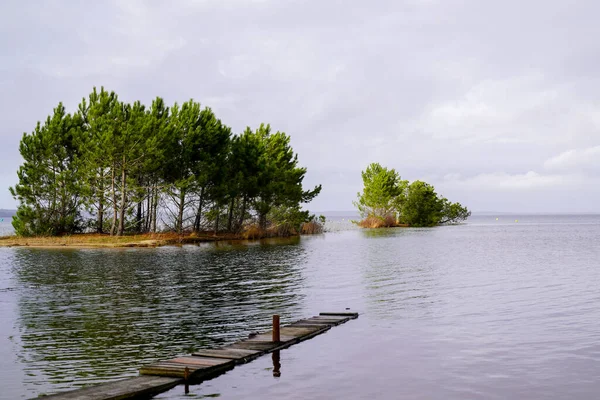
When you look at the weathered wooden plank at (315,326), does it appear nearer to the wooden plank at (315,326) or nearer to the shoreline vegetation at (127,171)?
the wooden plank at (315,326)

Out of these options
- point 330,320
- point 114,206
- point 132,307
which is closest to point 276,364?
point 330,320

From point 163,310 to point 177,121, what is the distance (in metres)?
43.0

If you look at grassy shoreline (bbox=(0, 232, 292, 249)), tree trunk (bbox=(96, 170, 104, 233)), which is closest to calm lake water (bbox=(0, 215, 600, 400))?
grassy shoreline (bbox=(0, 232, 292, 249))

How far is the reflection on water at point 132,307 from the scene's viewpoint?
597 inches

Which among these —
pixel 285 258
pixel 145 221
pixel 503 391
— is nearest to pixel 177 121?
pixel 145 221

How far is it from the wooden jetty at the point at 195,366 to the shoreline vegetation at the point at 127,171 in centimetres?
4145

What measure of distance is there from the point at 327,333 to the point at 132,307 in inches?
333

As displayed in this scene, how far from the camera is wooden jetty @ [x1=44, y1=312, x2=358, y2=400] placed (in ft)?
38.7

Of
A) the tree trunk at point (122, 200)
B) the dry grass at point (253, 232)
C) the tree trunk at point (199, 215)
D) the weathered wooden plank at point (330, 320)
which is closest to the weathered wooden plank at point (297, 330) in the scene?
the weathered wooden plank at point (330, 320)

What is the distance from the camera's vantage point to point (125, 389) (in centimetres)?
1196

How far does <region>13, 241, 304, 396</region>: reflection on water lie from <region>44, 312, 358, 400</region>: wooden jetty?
975 mm

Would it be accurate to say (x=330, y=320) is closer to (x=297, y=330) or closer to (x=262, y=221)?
(x=297, y=330)

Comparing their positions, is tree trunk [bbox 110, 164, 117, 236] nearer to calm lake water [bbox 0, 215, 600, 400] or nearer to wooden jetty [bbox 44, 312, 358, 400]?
calm lake water [bbox 0, 215, 600, 400]

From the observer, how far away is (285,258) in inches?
1807
